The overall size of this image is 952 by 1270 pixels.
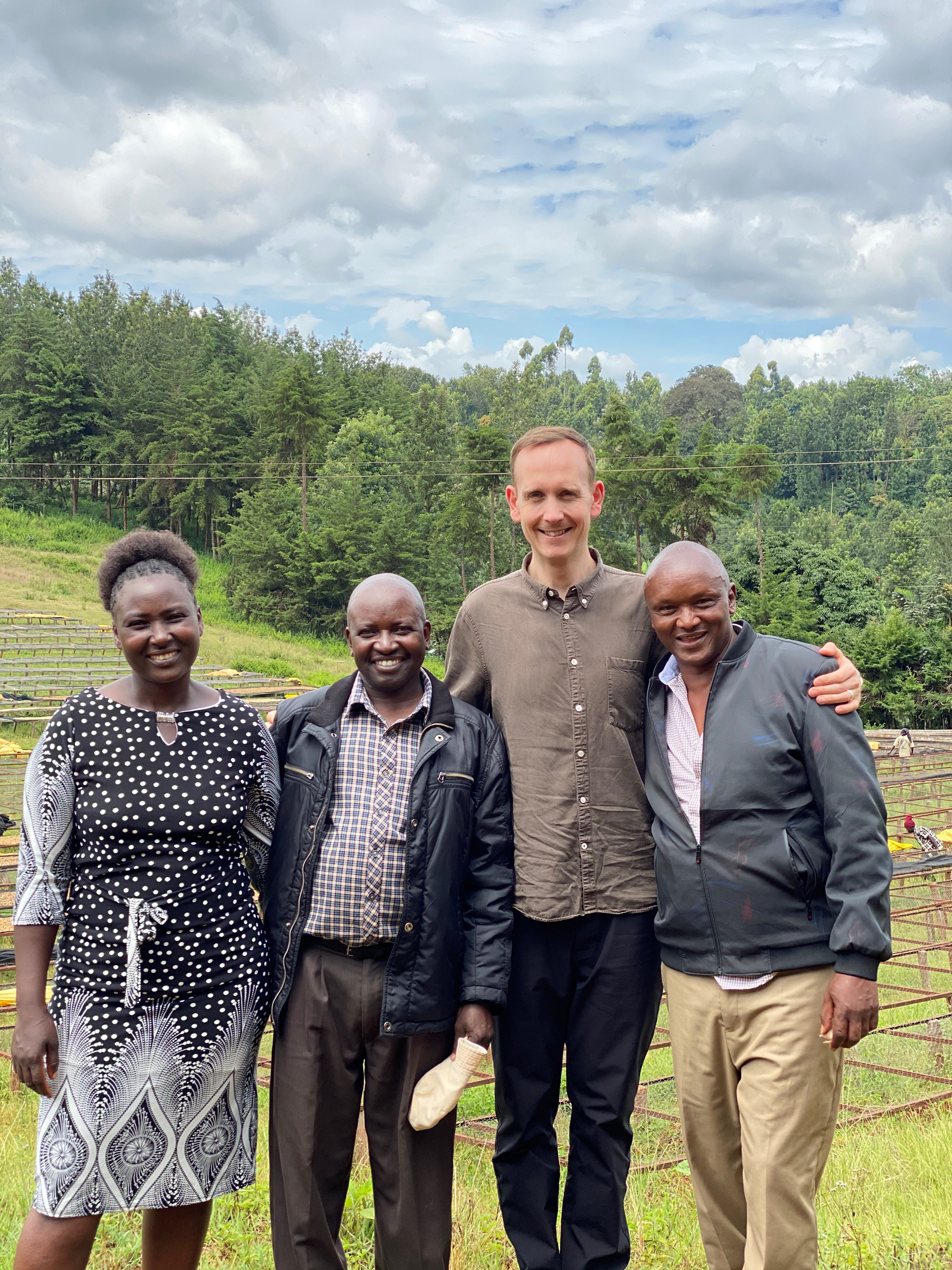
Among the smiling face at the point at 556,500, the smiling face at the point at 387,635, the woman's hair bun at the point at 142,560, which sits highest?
the smiling face at the point at 556,500

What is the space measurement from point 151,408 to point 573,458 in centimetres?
5293

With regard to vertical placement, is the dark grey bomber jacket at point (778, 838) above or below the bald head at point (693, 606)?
below

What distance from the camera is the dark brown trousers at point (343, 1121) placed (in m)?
2.88

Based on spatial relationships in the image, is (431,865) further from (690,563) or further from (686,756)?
(690,563)

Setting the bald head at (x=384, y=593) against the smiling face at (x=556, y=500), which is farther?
the smiling face at (x=556, y=500)

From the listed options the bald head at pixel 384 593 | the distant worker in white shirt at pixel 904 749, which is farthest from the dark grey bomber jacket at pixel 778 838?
the distant worker in white shirt at pixel 904 749

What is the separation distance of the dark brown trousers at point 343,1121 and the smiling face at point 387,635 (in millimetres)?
732


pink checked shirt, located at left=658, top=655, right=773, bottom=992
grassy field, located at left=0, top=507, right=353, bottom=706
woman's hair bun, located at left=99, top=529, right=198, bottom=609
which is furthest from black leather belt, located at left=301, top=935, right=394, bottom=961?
grassy field, located at left=0, top=507, right=353, bottom=706

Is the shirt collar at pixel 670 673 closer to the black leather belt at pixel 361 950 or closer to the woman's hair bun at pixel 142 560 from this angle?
the black leather belt at pixel 361 950

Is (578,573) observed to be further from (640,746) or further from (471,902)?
(471,902)

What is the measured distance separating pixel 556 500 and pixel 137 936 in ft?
5.47

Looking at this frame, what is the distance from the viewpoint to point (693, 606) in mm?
2990

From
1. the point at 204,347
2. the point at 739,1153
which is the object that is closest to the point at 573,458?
the point at 739,1153

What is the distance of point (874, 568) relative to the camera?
170 feet
